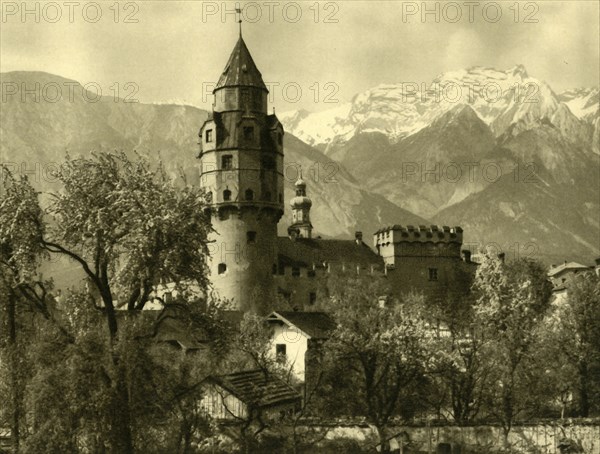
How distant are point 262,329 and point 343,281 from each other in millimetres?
41305

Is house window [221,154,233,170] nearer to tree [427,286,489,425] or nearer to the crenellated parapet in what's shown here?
the crenellated parapet

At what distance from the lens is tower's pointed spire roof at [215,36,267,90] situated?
99.4 m

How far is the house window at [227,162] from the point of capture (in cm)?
9894

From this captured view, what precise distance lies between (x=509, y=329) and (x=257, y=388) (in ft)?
91.6

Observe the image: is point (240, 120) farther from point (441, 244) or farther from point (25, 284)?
point (25, 284)

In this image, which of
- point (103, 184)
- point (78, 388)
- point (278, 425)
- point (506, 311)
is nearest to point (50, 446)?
point (78, 388)

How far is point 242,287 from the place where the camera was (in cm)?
9862

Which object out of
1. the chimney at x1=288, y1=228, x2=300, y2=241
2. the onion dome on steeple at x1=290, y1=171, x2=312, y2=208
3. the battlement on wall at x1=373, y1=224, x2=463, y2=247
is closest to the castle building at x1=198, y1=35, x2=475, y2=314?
the chimney at x1=288, y1=228, x2=300, y2=241

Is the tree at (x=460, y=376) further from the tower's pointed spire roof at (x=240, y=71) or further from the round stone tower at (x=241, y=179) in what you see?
the tower's pointed spire roof at (x=240, y=71)

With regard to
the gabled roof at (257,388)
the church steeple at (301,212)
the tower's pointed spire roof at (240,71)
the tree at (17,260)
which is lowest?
the gabled roof at (257,388)

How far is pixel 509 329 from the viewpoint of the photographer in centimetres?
6456

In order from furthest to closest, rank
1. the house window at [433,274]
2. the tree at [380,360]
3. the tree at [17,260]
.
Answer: the house window at [433,274], the tree at [380,360], the tree at [17,260]

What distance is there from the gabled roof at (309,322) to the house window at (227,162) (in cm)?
3349

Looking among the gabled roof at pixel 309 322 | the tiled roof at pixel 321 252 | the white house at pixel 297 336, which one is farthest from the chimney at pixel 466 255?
the white house at pixel 297 336
